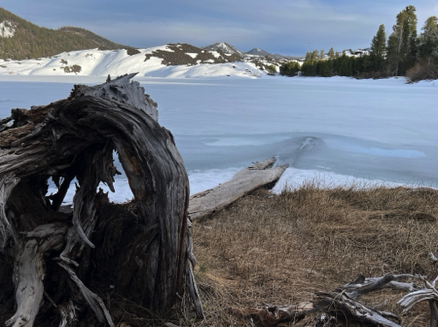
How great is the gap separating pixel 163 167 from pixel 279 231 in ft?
8.38

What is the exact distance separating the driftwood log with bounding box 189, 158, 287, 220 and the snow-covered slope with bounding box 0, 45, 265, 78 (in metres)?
50.7

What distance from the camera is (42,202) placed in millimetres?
2326

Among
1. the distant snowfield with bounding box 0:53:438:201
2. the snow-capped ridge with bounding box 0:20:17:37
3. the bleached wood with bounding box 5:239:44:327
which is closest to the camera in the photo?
the bleached wood with bounding box 5:239:44:327

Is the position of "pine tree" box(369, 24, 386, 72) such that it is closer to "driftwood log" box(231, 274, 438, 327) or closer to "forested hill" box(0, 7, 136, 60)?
"driftwood log" box(231, 274, 438, 327)

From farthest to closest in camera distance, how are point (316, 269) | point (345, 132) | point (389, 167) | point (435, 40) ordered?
1. point (435, 40)
2. point (345, 132)
3. point (389, 167)
4. point (316, 269)

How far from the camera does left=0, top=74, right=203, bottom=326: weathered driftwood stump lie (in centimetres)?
203

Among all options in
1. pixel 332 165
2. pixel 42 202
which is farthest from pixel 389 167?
pixel 42 202

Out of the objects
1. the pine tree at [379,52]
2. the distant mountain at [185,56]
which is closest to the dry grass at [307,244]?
the pine tree at [379,52]

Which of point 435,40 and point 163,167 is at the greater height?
point 435,40

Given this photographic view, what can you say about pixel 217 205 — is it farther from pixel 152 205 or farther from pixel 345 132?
pixel 345 132

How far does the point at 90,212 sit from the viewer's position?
2.35 meters

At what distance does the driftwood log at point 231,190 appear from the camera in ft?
16.3

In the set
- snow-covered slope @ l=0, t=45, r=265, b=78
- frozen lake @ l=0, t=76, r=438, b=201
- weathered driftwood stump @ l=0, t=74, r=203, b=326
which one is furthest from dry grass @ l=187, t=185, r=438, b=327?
snow-covered slope @ l=0, t=45, r=265, b=78

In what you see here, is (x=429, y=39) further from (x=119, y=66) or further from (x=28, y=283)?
(x=119, y=66)
